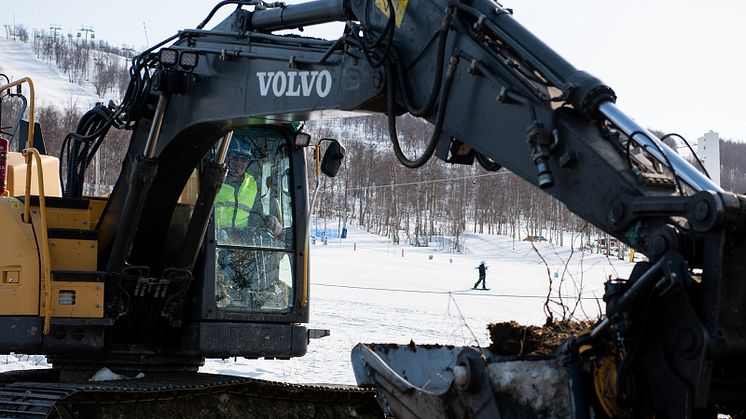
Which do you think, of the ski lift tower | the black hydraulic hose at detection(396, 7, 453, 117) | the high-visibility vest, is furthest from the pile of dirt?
the ski lift tower

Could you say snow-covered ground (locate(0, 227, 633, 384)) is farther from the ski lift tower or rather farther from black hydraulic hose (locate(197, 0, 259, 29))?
black hydraulic hose (locate(197, 0, 259, 29))

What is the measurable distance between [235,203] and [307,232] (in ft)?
2.05

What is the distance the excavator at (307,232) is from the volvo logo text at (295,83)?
2 centimetres

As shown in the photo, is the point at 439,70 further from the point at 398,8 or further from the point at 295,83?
the point at 295,83

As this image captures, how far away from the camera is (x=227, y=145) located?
7312mm

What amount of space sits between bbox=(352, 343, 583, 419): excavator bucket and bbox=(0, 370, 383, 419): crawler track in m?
2.64

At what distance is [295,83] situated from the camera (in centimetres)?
577

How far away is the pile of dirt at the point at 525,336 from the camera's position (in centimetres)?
479

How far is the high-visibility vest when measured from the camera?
7660 mm

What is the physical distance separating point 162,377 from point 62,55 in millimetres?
160523

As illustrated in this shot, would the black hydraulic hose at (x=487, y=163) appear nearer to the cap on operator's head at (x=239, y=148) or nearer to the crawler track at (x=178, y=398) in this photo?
the crawler track at (x=178, y=398)

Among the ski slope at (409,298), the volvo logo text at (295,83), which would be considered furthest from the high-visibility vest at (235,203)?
the ski slope at (409,298)

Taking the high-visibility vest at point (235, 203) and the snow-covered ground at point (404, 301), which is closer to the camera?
the high-visibility vest at point (235, 203)

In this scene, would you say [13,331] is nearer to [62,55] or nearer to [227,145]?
[227,145]
